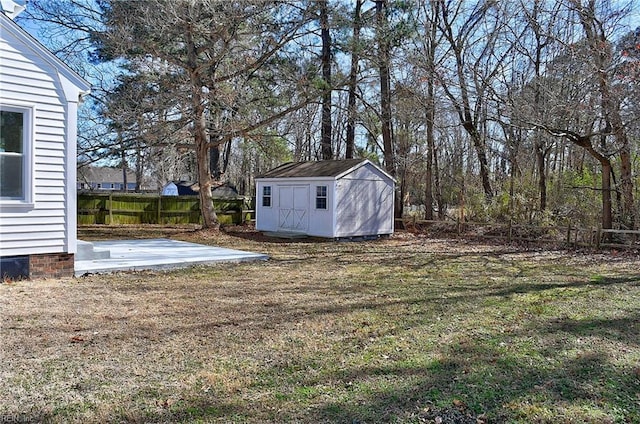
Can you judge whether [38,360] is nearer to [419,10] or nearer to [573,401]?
[573,401]

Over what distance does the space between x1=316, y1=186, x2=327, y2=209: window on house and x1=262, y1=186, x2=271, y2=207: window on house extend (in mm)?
2347

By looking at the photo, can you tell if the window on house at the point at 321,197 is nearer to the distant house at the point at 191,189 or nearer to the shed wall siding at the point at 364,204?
the shed wall siding at the point at 364,204

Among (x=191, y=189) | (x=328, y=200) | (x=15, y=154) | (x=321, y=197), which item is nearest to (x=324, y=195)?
(x=321, y=197)

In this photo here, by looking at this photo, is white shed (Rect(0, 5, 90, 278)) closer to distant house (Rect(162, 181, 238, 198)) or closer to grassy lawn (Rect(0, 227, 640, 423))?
grassy lawn (Rect(0, 227, 640, 423))

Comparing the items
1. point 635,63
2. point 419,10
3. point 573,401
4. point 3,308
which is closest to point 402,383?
point 573,401

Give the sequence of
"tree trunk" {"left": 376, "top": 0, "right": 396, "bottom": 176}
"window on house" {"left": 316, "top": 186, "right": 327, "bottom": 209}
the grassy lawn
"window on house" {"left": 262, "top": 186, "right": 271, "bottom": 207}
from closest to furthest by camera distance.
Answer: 1. the grassy lawn
2. "tree trunk" {"left": 376, "top": 0, "right": 396, "bottom": 176}
3. "window on house" {"left": 316, "top": 186, "right": 327, "bottom": 209}
4. "window on house" {"left": 262, "top": 186, "right": 271, "bottom": 207}

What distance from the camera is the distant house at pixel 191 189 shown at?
28517mm

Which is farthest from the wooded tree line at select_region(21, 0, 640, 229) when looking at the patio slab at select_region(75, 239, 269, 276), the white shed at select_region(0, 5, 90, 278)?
the white shed at select_region(0, 5, 90, 278)

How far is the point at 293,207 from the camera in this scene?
15.0 m

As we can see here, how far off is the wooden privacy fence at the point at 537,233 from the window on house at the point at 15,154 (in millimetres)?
12225

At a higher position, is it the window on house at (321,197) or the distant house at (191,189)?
the distant house at (191,189)

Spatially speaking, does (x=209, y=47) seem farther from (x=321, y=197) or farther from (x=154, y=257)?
(x=154, y=257)

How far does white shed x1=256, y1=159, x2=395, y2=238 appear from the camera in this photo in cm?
1388

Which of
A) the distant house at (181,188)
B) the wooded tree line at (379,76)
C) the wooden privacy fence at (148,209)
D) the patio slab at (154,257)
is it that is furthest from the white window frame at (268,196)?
the distant house at (181,188)
